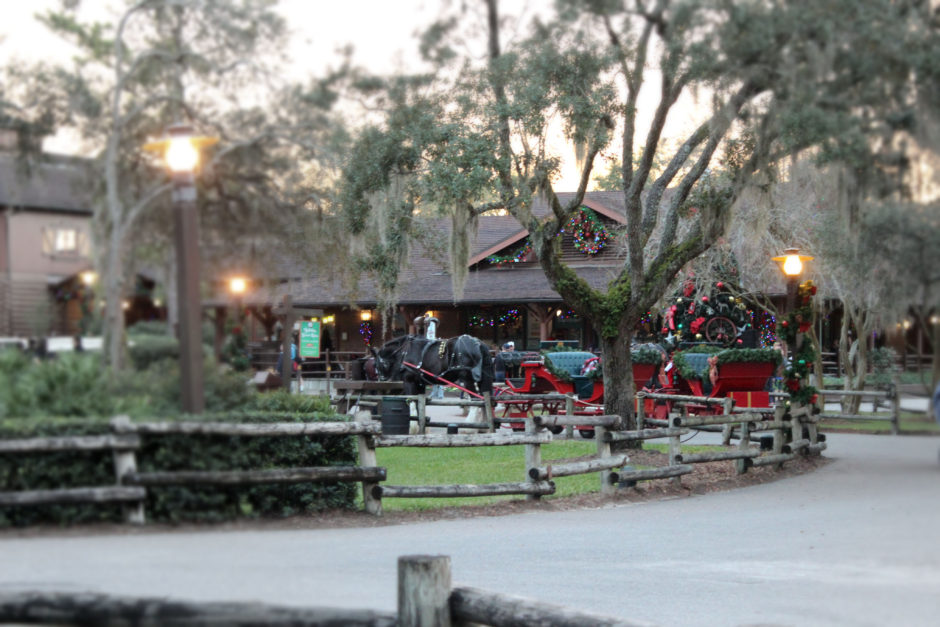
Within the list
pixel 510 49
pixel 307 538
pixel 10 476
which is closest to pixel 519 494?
pixel 510 49

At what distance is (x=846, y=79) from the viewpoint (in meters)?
2.00

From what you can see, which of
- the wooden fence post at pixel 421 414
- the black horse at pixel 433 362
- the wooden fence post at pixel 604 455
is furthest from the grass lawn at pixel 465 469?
the black horse at pixel 433 362

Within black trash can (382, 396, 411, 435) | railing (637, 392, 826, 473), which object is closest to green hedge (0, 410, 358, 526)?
railing (637, 392, 826, 473)

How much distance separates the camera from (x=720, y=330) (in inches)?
792

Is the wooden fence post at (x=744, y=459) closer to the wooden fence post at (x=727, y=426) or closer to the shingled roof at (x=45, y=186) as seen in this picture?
the wooden fence post at (x=727, y=426)

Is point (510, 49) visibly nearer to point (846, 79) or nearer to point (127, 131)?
point (846, 79)

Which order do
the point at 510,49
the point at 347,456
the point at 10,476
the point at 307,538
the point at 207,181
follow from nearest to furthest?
the point at 10,476, the point at 207,181, the point at 307,538, the point at 510,49, the point at 347,456

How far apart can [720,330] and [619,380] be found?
8197mm

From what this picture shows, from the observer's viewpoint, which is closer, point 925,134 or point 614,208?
point 925,134

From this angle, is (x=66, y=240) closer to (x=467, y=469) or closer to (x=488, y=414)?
(x=467, y=469)

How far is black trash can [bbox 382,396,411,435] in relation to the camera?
13.2 metres

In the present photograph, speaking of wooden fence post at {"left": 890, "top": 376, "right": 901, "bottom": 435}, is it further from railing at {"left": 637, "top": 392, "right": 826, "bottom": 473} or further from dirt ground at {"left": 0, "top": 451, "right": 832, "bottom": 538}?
railing at {"left": 637, "top": 392, "right": 826, "bottom": 473}

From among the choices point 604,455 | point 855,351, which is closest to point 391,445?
point 604,455

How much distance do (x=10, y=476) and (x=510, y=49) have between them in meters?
2.12
